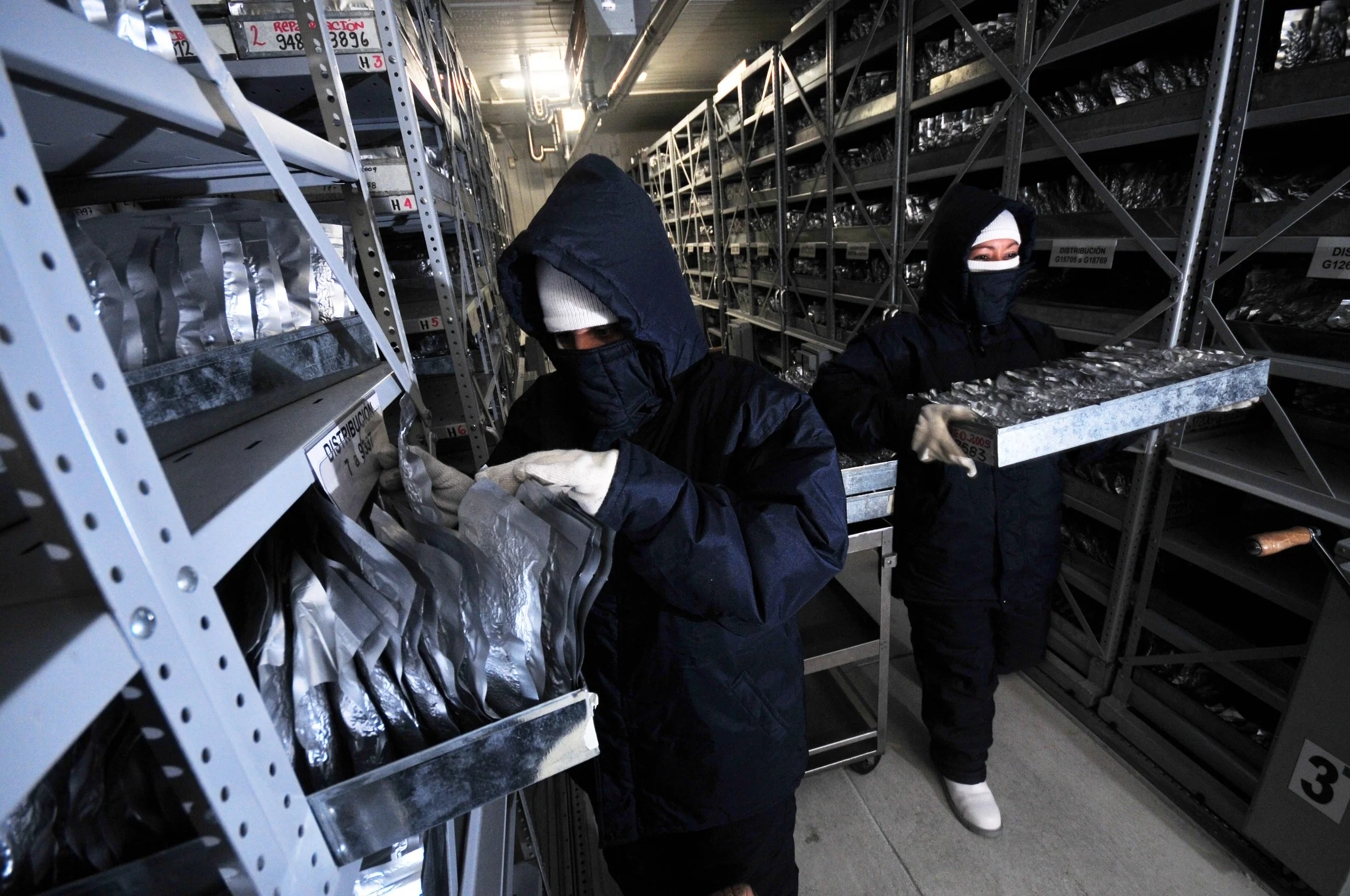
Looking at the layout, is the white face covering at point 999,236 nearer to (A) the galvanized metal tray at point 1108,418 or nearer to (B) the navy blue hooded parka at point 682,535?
(A) the galvanized metal tray at point 1108,418

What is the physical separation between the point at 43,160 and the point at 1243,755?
339 centimetres

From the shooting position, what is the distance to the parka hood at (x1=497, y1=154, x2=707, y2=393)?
1021 mm

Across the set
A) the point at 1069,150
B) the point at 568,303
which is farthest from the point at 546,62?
the point at 568,303

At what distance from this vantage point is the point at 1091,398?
143cm

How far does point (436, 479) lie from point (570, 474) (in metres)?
0.26

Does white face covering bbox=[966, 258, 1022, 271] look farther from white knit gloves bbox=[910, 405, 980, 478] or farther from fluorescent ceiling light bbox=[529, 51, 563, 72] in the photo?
fluorescent ceiling light bbox=[529, 51, 563, 72]

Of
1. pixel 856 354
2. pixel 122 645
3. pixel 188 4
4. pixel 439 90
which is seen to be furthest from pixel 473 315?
pixel 122 645

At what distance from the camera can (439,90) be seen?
2.65m

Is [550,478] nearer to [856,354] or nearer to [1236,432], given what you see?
[856,354]

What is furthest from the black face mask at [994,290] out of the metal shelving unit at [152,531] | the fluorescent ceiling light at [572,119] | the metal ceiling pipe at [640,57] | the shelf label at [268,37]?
the fluorescent ceiling light at [572,119]

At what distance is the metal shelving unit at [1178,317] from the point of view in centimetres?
162

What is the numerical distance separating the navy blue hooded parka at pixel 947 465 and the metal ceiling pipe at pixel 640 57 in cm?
283

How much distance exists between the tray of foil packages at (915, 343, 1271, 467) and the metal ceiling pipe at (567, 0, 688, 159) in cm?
336

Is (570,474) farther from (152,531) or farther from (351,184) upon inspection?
(351,184)
